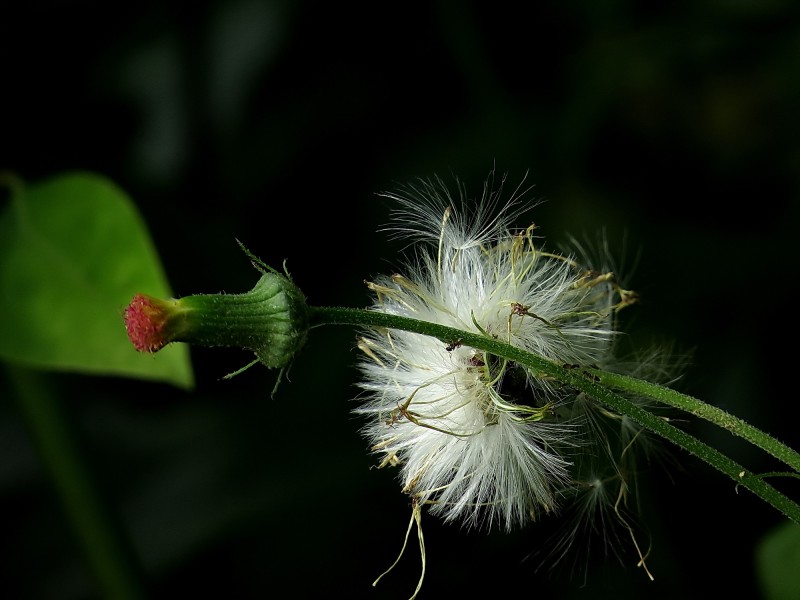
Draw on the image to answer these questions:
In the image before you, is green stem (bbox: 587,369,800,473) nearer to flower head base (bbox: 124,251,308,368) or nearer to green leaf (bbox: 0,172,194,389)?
flower head base (bbox: 124,251,308,368)

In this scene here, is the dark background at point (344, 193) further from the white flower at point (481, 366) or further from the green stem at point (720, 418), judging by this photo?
the green stem at point (720, 418)

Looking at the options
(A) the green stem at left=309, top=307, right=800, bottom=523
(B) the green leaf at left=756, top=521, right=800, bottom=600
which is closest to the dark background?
(B) the green leaf at left=756, top=521, right=800, bottom=600

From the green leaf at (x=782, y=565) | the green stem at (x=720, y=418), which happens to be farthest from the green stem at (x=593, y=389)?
the green leaf at (x=782, y=565)

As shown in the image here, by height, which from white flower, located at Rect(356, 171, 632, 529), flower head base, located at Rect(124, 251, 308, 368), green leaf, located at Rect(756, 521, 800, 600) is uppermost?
flower head base, located at Rect(124, 251, 308, 368)

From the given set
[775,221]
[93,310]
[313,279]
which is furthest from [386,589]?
[775,221]

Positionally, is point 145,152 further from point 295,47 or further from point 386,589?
point 386,589
